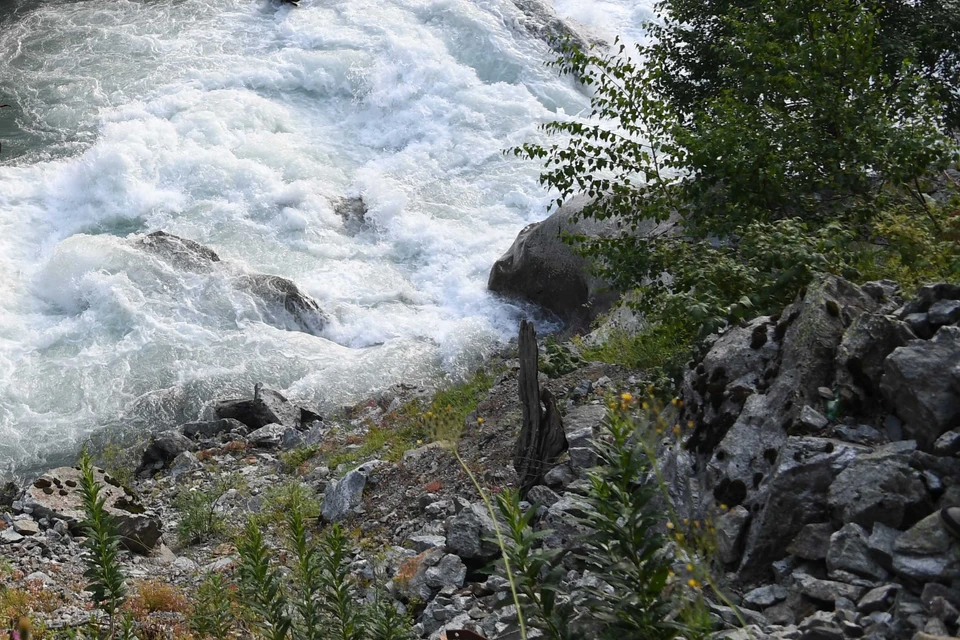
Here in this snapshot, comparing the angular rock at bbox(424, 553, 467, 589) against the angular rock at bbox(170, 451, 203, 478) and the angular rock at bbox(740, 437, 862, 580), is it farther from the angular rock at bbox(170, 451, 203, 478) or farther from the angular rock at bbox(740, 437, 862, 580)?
the angular rock at bbox(170, 451, 203, 478)

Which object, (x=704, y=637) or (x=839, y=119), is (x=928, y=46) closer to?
(x=839, y=119)

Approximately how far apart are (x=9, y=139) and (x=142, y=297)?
6578 mm

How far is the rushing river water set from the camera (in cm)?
1259

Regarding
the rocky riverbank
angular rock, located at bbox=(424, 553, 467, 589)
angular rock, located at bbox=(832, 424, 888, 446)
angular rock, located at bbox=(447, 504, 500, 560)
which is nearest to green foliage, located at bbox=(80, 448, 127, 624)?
the rocky riverbank

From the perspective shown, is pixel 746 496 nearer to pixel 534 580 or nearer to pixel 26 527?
pixel 534 580

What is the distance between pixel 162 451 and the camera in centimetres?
1080

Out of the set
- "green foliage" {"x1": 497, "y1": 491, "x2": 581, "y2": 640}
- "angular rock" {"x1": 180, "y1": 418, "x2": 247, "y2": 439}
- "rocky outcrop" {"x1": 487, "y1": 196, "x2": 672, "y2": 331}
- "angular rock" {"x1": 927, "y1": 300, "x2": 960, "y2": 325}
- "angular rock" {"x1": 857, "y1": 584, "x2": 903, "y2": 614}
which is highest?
"angular rock" {"x1": 927, "y1": 300, "x2": 960, "y2": 325}

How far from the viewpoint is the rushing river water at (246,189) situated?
1259 centimetres

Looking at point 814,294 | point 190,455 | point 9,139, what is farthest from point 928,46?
point 9,139

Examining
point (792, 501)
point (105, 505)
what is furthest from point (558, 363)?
point (105, 505)

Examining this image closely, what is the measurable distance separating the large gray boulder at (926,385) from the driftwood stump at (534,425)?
2.56 m

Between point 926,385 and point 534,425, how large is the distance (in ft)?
9.45

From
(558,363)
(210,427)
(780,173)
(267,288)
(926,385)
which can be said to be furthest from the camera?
(267,288)

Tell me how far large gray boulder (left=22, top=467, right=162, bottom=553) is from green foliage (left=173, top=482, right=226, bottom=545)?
0.80ft
